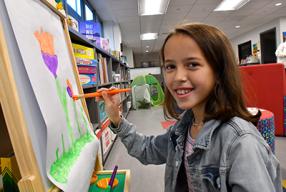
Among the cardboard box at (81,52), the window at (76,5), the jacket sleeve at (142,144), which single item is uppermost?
the window at (76,5)

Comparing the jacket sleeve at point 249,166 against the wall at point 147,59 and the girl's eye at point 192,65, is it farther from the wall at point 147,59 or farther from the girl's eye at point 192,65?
the wall at point 147,59

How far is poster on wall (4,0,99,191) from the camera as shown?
506 mm

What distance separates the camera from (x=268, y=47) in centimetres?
779

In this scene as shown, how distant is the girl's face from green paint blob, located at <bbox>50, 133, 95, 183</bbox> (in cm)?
36

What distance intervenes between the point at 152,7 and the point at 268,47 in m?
5.12

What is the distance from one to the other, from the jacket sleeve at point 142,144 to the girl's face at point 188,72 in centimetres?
27

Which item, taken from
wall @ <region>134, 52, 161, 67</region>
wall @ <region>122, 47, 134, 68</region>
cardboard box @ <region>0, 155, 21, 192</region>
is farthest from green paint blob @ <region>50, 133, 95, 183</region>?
wall @ <region>134, 52, 161, 67</region>

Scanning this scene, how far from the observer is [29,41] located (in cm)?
53

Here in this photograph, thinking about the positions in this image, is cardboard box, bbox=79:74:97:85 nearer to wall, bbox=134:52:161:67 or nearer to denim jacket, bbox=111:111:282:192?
denim jacket, bbox=111:111:282:192

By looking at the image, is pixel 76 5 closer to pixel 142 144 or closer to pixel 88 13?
pixel 88 13

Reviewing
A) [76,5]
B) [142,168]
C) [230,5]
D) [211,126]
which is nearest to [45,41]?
[211,126]

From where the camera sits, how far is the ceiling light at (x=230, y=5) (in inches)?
188

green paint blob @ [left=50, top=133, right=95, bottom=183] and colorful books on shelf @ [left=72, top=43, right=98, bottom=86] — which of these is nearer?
green paint blob @ [left=50, top=133, right=95, bottom=183]

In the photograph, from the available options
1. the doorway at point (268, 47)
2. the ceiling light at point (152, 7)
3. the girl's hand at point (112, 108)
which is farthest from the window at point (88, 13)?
the doorway at point (268, 47)
